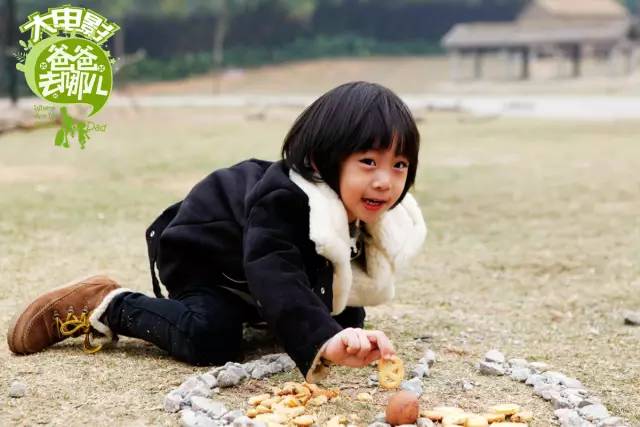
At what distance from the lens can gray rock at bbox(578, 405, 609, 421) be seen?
228cm

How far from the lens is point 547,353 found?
3.00 m

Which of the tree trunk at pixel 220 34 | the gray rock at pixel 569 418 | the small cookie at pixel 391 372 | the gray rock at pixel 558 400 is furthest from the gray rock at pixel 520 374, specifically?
the tree trunk at pixel 220 34

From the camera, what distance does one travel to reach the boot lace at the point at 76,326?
282 cm

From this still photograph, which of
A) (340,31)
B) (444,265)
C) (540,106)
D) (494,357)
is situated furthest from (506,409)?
(340,31)

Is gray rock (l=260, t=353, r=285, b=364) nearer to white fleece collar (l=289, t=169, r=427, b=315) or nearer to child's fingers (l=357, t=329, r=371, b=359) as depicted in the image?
white fleece collar (l=289, t=169, r=427, b=315)

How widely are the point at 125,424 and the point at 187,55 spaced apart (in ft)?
107

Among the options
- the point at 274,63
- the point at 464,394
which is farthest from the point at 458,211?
the point at 274,63

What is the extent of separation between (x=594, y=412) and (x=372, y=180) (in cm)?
78

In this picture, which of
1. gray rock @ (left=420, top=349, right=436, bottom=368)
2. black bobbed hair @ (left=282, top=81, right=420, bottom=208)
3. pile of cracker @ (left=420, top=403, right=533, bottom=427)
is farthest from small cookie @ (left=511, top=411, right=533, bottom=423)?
black bobbed hair @ (left=282, top=81, right=420, bottom=208)

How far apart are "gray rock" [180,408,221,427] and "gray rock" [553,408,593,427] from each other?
0.83m

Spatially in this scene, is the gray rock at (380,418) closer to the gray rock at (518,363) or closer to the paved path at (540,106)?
the gray rock at (518,363)

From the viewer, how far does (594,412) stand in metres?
2.30

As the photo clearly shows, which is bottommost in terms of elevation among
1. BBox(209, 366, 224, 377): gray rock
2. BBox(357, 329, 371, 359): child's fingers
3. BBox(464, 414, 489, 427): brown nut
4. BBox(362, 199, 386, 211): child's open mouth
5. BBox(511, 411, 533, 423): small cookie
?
BBox(511, 411, 533, 423): small cookie

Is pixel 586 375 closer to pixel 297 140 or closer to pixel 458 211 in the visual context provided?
pixel 297 140
